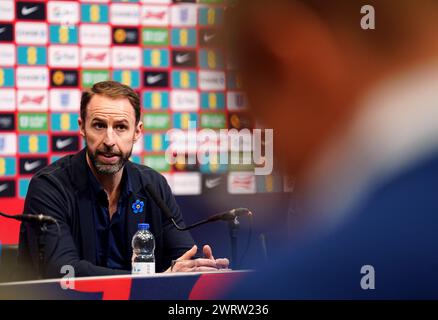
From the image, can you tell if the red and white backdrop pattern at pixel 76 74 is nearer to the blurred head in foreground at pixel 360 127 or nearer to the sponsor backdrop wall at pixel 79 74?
the sponsor backdrop wall at pixel 79 74

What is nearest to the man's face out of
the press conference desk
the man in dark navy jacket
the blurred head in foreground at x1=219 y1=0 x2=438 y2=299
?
the man in dark navy jacket

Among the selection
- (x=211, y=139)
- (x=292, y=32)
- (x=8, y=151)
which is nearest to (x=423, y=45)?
(x=292, y=32)

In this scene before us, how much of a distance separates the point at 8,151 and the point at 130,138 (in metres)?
0.67

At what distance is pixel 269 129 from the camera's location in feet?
2.86

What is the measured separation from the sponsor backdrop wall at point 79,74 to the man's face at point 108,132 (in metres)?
0.44

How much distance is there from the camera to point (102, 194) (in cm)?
194

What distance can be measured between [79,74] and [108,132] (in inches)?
23.0

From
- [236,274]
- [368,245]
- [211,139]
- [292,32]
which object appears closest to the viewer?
[292,32]

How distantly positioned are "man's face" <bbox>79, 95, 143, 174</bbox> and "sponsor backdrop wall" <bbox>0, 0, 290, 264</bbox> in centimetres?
44

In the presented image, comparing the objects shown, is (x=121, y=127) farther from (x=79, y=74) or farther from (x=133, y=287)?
(x=133, y=287)

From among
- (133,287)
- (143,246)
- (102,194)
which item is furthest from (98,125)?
(133,287)

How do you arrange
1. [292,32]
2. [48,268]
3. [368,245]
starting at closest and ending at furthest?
[292,32] < [368,245] < [48,268]

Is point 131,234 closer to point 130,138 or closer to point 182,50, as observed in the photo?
point 130,138

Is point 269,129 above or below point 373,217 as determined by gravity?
above
